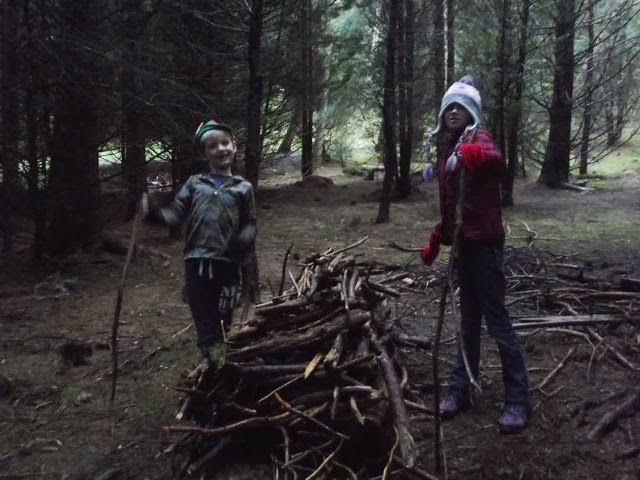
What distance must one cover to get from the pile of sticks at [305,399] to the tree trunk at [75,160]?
5245mm

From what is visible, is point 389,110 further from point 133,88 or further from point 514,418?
point 514,418

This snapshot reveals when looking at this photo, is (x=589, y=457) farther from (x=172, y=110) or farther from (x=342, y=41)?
(x=342, y=41)

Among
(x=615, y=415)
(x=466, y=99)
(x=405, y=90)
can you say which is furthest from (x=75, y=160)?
(x=405, y=90)

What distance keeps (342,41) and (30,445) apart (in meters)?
14.5

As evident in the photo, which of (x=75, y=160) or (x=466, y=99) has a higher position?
(x=75, y=160)

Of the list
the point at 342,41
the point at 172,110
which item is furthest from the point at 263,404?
the point at 342,41

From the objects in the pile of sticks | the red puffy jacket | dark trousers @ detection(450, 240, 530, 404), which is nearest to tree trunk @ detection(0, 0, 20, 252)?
the pile of sticks

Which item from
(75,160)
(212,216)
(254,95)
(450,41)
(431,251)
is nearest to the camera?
(212,216)

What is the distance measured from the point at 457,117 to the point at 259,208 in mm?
11604

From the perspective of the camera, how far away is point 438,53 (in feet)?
50.2

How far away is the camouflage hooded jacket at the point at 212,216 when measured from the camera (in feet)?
12.2

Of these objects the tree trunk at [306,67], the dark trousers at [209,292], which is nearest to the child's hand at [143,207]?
the dark trousers at [209,292]

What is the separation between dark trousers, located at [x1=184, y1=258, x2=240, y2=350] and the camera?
377cm

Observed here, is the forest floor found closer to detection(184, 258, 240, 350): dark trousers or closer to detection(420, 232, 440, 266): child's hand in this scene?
detection(184, 258, 240, 350): dark trousers
